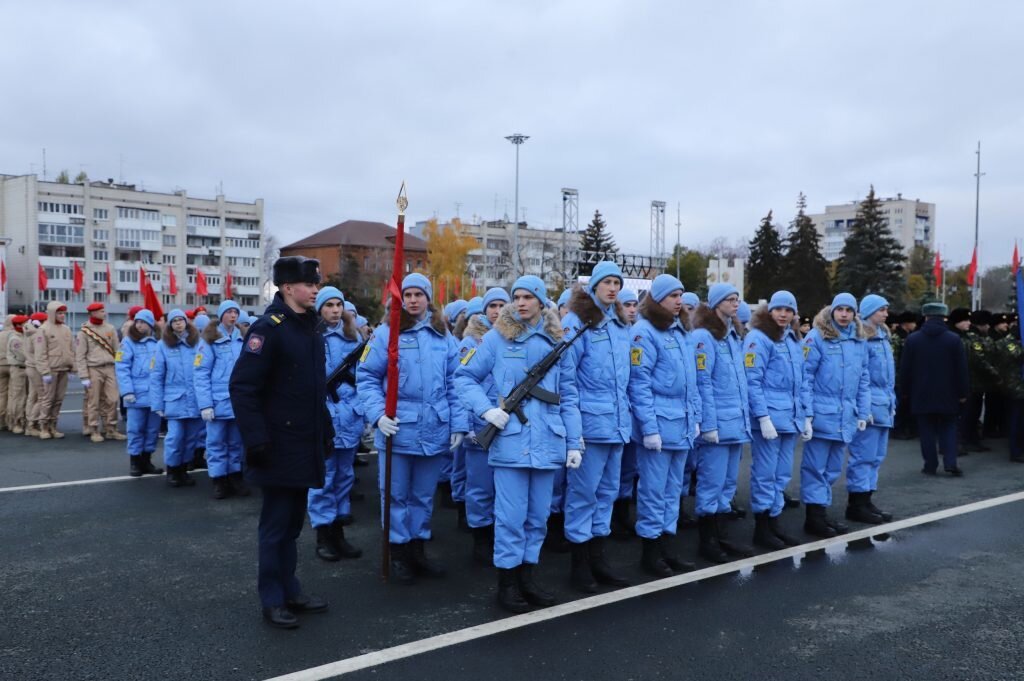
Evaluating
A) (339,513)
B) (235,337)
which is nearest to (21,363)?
(235,337)

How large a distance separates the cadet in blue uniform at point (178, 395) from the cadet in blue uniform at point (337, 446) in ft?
8.87

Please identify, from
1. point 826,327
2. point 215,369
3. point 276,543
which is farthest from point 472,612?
point 215,369

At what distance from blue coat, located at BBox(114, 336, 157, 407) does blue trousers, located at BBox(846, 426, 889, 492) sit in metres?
7.62

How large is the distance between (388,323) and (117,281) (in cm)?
8564

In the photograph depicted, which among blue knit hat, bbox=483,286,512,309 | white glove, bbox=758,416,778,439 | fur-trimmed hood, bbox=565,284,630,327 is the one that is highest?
blue knit hat, bbox=483,286,512,309

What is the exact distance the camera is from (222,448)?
330 inches

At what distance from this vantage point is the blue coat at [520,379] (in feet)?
16.6

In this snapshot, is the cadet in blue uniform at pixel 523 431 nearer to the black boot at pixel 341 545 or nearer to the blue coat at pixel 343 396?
the black boot at pixel 341 545

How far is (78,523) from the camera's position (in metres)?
7.28

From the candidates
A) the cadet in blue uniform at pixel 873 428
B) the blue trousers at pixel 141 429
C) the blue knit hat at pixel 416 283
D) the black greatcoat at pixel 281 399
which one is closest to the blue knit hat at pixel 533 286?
the blue knit hat at pixel 416 283

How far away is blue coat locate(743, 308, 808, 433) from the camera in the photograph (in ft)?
22.3

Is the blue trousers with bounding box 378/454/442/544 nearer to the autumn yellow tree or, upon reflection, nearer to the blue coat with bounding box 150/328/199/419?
the blue coat with bounding box 150/328/199/419

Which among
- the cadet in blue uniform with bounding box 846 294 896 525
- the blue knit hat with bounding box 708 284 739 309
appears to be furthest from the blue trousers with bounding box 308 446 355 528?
the cadet in blue uniform with bounding box 846 294 896 525

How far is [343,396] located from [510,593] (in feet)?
8.27
